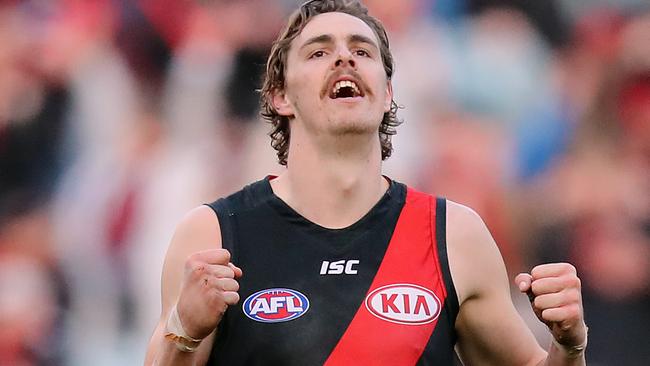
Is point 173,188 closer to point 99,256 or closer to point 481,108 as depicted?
point 99,256

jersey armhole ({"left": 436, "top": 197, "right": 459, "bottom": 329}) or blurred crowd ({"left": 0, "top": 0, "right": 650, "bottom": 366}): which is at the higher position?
blurred crowd ({"left": 0, "top": 0, "right": 650, "bottom": 366})

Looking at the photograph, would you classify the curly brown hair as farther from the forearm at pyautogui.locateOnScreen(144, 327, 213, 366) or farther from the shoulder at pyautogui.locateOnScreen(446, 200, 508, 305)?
the forearm at pyautogui.locateOnScreen(144, 327, 213, 366)

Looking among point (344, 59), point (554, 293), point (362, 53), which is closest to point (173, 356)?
point (554, 293)

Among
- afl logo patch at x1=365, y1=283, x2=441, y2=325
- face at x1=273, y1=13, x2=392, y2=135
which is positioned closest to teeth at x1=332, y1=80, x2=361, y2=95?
face at x1=273, y1=13, x2=392, y2=135

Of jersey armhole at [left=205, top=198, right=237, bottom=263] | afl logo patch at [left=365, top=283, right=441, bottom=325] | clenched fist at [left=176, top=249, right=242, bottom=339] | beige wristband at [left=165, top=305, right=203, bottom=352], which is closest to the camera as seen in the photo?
clenched fist at [left=176, top=249, right=242, bottom=339]

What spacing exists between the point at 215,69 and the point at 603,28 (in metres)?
2.19

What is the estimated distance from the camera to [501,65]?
620cm

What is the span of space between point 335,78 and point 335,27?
259 millimetres

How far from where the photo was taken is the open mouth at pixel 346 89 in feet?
12.5

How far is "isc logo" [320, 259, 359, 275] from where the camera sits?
3551 mm

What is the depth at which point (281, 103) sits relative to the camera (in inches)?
161

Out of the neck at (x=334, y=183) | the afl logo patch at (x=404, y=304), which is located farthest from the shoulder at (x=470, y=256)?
the neck at (x=334, y=183)

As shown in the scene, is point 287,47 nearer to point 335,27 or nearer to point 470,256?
point 335,27

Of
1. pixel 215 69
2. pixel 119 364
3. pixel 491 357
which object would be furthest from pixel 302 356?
pixel 215 69
